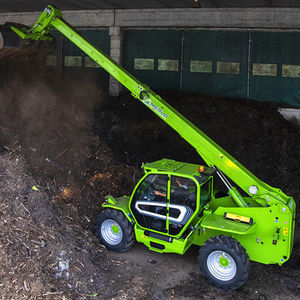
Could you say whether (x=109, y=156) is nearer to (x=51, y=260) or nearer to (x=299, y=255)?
(x=51, y=260)

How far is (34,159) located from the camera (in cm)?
882

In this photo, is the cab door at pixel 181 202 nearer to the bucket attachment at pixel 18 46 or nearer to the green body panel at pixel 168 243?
the green body panel at pixel 168 243

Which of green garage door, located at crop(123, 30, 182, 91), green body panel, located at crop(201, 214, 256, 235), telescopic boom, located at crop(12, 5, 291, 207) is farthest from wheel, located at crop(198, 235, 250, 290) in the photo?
green garage door, located at crop(123, 30, 182, 91)

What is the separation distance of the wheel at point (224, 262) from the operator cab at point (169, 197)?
62 centimetres

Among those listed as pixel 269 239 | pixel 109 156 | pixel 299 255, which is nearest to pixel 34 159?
pixel 109 156

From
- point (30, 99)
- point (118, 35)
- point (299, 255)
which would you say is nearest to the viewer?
point (299, 255)

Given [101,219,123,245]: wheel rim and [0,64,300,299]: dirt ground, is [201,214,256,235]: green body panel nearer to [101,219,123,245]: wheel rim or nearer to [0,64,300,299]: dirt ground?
[0,64,300,299]: dirt ground

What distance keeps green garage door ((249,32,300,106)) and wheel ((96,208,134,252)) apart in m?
9.71

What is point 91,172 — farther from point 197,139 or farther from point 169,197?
point 197,139

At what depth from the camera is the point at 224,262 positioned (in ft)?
20.0

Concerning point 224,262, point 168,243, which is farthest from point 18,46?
point 224,262

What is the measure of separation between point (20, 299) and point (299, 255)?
562 centimetres

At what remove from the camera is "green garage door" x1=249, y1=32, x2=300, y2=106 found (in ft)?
45.3

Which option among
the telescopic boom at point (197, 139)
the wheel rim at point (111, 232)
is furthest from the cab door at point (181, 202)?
the wheel rim at point (111, 232)
